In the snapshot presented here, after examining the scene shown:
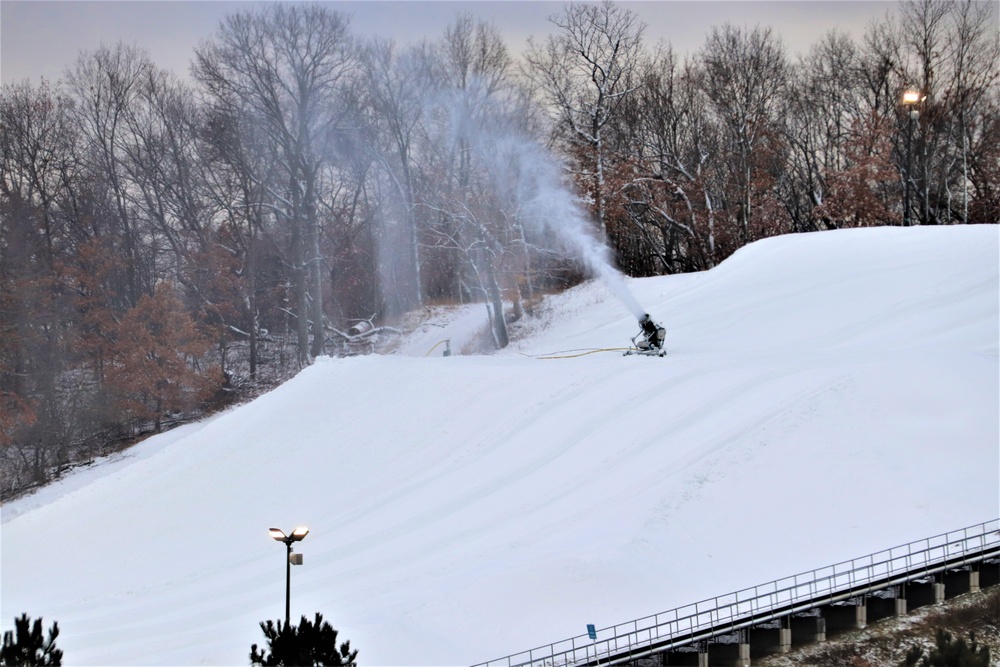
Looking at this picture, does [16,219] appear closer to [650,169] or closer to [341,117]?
[341,117]

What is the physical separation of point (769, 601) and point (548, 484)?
24.4 feet

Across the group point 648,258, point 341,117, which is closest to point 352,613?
point 341,117

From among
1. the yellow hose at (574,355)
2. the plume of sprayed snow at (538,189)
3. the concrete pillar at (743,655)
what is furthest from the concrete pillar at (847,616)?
the plume of sprayed snow at (538,189)

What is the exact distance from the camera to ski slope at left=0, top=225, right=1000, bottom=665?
22312 mm

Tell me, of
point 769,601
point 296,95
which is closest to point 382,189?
point 296,95

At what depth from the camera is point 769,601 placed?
2152 centimetres

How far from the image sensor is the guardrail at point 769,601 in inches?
754

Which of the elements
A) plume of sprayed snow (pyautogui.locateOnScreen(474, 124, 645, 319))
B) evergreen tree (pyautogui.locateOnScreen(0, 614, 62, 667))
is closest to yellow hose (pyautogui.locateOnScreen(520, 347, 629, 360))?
plume of sprayed snow (pyautogui.locateOnScreen(474, 124, 645, 319))

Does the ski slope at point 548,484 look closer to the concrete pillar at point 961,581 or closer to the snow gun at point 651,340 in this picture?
the snow gun at point 651,340

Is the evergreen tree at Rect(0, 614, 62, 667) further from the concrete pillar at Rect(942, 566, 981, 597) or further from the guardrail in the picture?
the concrete pillar at Rect(942, 566, 981, 597)

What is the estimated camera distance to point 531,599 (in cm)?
2177

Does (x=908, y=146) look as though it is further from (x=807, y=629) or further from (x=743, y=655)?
(x=743, y=655)

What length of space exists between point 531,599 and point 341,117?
3658 centimetres

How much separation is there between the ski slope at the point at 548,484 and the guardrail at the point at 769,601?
1.83 ft
